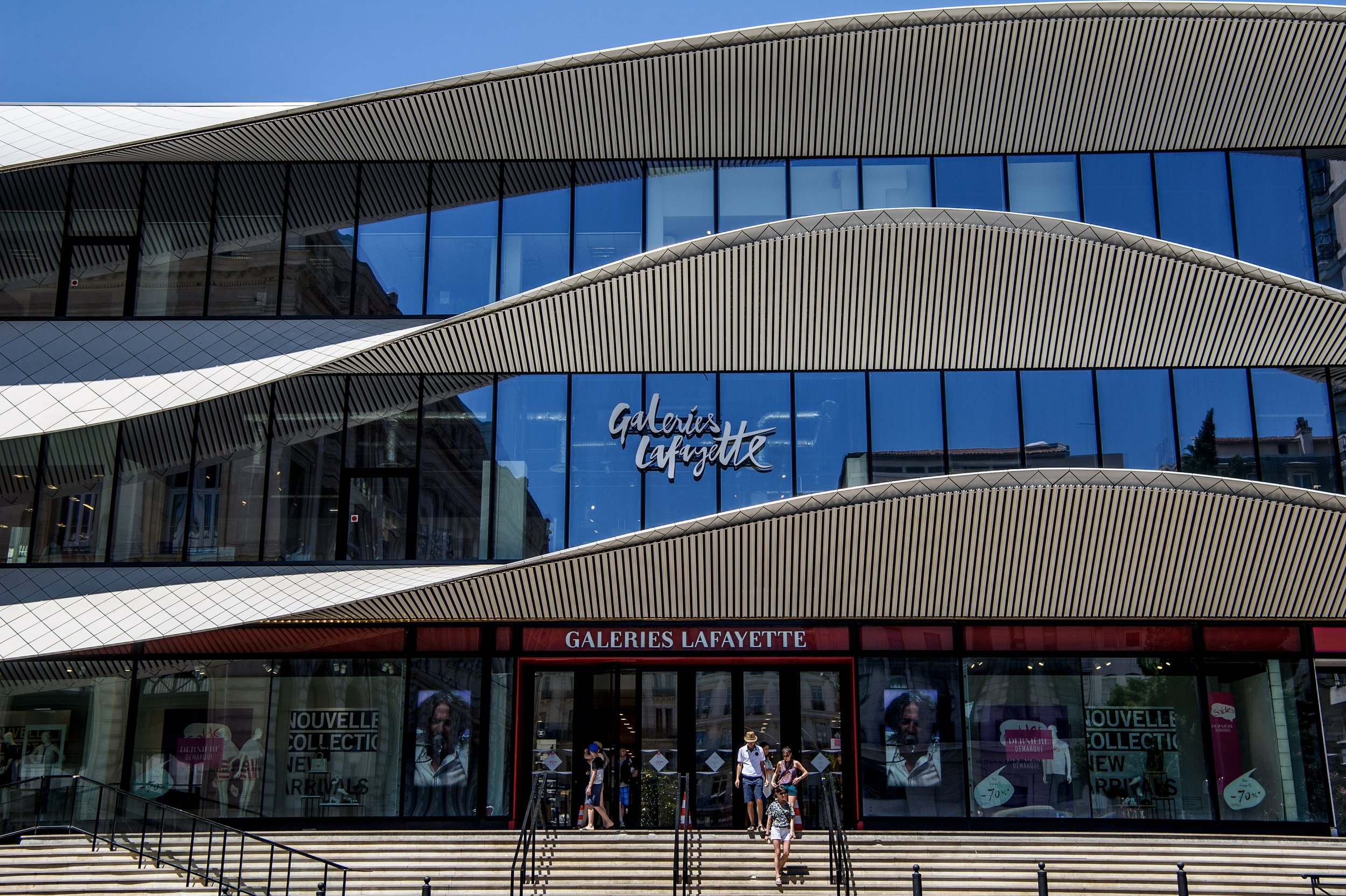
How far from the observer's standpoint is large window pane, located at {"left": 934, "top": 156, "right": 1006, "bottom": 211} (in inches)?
798

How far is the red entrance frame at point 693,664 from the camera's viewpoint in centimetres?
1894

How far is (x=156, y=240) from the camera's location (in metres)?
20.5

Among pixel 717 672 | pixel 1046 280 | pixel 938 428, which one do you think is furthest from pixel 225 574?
pixel 1046 280

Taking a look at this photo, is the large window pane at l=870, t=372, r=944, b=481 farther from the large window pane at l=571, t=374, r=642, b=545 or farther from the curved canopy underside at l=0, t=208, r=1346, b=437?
the large window pane at l=571, t=374, r=642, b=545

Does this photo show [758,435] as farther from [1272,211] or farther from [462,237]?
[1272,211]

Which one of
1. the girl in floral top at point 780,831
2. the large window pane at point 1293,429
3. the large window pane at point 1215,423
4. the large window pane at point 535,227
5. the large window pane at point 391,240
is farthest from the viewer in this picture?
the large window pane at point 535,227

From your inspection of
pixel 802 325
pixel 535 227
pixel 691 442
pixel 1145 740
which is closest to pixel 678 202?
pixel 535 227

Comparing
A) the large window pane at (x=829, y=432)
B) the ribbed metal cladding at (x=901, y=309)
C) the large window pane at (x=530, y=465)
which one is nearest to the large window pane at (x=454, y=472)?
the large window pane at (x=530, y=465)

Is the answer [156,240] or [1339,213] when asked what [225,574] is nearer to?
[156,240]

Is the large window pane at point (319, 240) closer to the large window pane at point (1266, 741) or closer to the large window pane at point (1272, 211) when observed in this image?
the large window pane at point (1272, 211)

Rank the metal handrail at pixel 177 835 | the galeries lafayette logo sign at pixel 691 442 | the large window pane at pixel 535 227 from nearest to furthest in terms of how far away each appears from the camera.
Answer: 1. the metal handrail at pixel 177 835
2. the galeries lafayette logo sign at pixel 691 442
3. the large window pane at pixel 535 227

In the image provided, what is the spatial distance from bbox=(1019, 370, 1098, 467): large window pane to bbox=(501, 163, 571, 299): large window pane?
749 centimetres

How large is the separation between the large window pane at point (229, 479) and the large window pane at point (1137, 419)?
12841 mm

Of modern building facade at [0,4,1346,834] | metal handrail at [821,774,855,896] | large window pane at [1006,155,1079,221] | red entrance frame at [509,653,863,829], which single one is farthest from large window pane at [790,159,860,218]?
metal handrail at [821,774,855,896]
